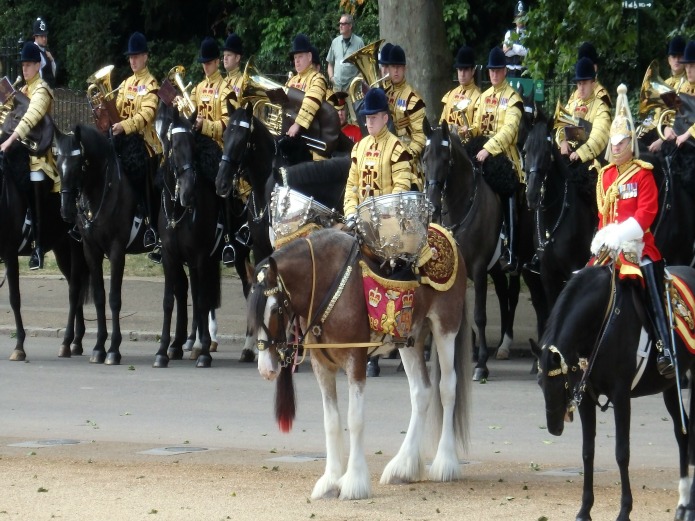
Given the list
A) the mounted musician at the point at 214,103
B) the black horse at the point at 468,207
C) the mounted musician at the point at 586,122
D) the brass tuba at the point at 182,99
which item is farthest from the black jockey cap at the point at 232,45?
the mounted musician at the point at 586,122

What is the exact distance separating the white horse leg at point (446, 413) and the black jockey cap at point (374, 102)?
175cm

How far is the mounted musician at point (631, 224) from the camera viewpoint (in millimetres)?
8336

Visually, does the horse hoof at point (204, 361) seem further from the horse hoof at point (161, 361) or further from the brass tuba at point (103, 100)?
the brass tuba at point (103, 100)

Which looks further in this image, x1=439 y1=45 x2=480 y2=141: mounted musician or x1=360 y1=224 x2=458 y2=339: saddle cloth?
x1=439 y1=45 x2=480 y2=141: mounted musician

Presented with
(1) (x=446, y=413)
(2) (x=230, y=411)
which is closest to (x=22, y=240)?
(2) (x=230, y=411)

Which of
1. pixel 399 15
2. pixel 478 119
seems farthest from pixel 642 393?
pixel 399 15

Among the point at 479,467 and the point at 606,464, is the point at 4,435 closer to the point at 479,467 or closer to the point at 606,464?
the point at 479,467

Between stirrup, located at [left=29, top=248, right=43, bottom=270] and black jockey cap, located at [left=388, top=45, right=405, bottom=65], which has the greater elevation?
black jockey cap, located at [left=388, top=45, right=405, bottom=65]

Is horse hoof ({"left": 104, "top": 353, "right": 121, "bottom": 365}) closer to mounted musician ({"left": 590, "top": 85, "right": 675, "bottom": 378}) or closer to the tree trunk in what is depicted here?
the tree trunk

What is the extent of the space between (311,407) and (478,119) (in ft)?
14.9

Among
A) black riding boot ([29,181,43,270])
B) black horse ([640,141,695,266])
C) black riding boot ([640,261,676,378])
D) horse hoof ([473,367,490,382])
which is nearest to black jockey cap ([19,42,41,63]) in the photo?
black riding boot ([29,181,43,270])

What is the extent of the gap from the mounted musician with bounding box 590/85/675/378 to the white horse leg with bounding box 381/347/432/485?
1.51 metres

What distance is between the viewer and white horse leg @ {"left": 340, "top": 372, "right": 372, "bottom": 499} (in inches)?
343

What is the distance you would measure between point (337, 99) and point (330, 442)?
7920 mm
